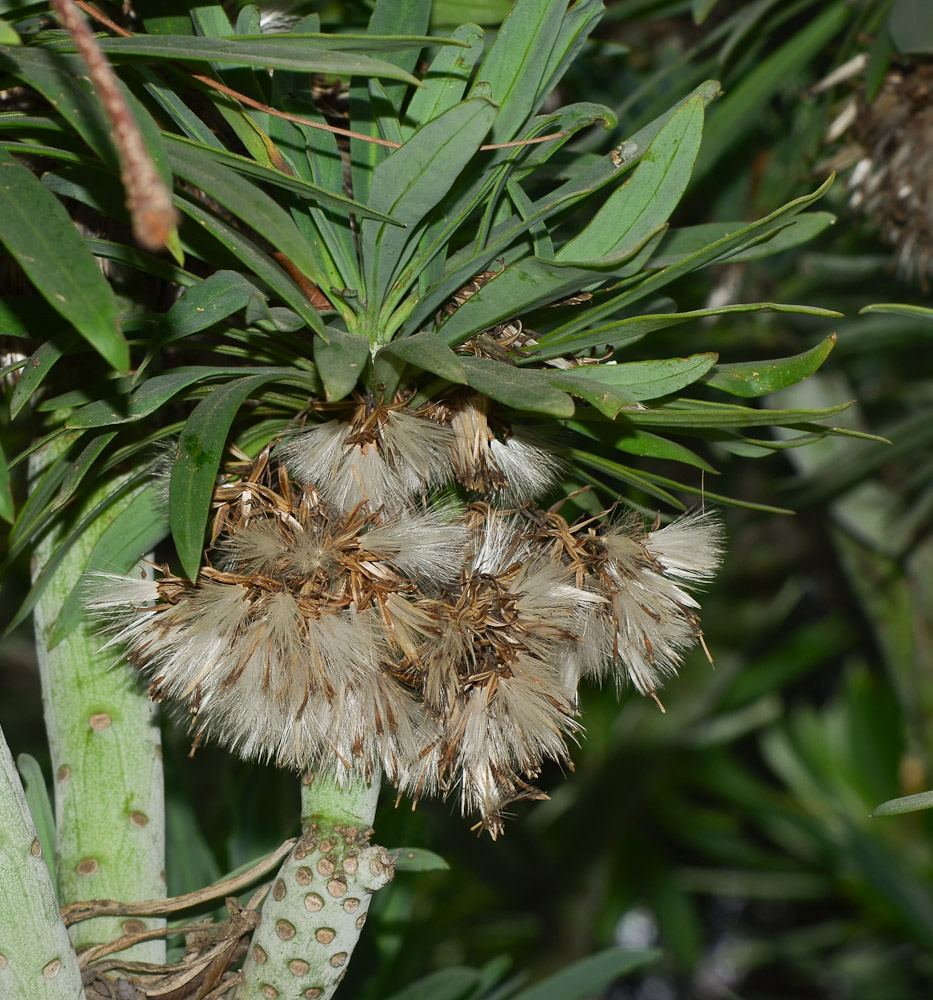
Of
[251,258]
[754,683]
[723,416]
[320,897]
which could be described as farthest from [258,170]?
[754,683]

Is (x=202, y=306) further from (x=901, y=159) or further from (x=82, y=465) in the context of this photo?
(x=901, y=159)

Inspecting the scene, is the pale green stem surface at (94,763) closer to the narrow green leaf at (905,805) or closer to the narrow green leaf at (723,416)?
the narrow green leaf at (723,416)

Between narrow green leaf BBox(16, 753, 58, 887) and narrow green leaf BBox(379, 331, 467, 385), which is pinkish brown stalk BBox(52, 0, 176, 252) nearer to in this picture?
narrow green leaf BBox(379, 331, 467, 385)

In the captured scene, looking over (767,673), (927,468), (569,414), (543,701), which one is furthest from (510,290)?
(767,673)

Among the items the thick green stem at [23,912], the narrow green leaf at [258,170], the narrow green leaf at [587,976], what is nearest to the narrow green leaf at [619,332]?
the narrow green leaf at [258,170]

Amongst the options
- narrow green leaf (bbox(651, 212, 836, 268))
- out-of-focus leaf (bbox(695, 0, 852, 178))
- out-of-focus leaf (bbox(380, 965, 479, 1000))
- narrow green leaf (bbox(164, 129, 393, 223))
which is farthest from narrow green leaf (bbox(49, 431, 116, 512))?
out-of-focus leaf (bbox(695, 0, 852, 178))

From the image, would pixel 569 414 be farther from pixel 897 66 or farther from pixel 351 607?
pixel 897 66
